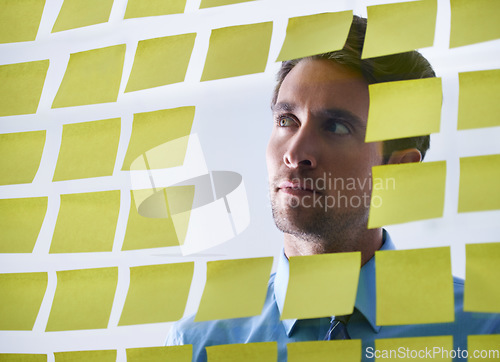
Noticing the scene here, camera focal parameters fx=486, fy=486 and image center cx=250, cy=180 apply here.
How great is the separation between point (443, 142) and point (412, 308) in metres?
0.18

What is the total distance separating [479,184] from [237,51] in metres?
0.26

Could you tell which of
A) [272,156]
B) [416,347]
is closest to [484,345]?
[416,347]

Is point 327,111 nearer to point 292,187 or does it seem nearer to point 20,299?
point 292,187

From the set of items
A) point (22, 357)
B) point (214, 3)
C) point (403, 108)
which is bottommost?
point (22, 357)

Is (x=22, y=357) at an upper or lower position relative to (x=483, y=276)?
lower

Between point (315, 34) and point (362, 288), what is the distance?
0.94 ft

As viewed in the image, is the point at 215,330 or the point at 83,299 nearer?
the point at 83,299

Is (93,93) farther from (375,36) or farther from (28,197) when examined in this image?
(375,36)

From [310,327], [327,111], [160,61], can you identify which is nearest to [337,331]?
[310,327]

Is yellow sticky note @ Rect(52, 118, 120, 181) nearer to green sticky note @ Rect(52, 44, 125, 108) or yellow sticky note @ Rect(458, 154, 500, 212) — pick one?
green sticky note @ Rect(52, 44, 125, 108)

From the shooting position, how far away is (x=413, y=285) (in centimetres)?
46

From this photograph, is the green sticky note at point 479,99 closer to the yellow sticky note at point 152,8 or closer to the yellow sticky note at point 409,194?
the yellow sticky note at point 409,194

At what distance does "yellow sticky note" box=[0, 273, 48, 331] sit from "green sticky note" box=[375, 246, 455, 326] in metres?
0.34

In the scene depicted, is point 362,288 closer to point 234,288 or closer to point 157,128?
point 234,288
